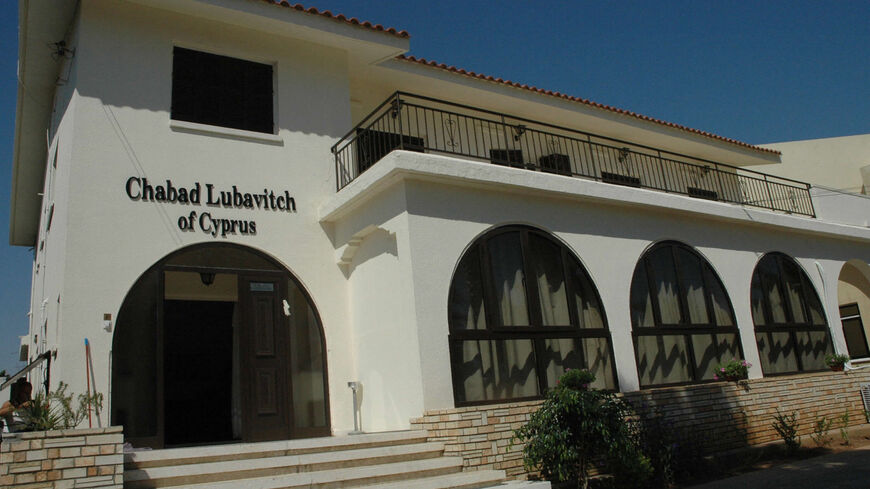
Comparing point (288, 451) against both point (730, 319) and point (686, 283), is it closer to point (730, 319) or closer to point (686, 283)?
point (686, 283)

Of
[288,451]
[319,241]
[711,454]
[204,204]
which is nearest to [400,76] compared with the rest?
[319,241]

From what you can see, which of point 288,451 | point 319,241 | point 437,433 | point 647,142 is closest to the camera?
point 288,451

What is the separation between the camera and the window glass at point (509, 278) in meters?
10.2

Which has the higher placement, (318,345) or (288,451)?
(318,345)

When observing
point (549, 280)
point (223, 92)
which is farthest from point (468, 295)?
point (223, 92)

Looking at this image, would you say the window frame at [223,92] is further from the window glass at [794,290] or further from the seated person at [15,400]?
the window glass at [794,290]

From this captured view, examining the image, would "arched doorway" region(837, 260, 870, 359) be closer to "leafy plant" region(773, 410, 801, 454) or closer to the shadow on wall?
"leafy plant" region(773, 410, 801, 454)

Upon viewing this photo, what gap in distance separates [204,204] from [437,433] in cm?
488

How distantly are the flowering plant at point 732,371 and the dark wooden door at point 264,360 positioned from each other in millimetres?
7958

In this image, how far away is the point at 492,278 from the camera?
10.2 metres

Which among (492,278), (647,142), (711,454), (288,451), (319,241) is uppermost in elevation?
(647,142)

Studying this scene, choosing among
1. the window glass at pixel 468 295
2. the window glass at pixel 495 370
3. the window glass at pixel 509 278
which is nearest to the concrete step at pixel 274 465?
the window glass at pixel 495 370

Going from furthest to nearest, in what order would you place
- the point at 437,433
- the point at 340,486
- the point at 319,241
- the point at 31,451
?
1. the point at 319,241
2. the point at 437,433
3. the point at 340,486
4. the point at 31,451

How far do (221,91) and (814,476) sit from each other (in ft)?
34.4
